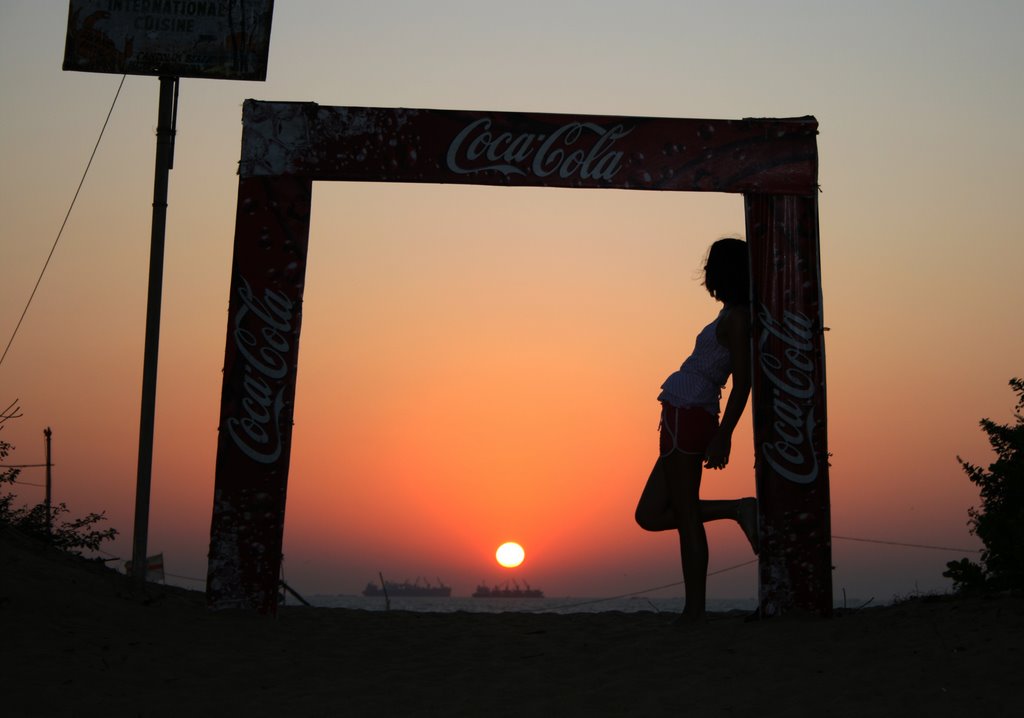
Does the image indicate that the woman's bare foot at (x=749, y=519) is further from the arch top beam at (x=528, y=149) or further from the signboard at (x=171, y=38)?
the signboard at (x=171, y=38)

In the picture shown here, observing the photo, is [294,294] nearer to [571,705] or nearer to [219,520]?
[219,520]

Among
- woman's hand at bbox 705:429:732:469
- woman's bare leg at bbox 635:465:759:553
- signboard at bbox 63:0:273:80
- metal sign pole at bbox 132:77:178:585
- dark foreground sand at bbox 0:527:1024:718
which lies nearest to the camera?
dark foreground sand at bbox 0:527:1024:718

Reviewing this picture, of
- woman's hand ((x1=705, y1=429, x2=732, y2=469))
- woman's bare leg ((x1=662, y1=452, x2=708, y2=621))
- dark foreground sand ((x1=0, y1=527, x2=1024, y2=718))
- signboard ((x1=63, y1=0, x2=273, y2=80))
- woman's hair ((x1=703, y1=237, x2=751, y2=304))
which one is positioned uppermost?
signboard ((x1=63, y1=0, x2=273, y2=80))

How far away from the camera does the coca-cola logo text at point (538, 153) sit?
26.1 ft

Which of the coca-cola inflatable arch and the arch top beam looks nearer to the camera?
the coca-cola inflatable arch

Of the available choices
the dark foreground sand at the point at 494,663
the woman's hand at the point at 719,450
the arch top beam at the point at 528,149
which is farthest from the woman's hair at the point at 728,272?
the dark foreground sand at the point at 494,663

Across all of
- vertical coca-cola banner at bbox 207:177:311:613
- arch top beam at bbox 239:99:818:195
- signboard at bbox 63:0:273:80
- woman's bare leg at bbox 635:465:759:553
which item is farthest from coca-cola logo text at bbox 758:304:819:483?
signboard at bbox 63:0:273:80

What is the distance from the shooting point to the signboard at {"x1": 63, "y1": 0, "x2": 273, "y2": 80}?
8797 mm

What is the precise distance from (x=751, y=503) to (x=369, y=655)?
2.84 m

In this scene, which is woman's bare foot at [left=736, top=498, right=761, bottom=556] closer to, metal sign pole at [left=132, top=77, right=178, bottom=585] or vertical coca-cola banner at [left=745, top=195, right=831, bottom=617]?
vertical coca-cola banner at [left=745, top=195, right=831, bottom=617]

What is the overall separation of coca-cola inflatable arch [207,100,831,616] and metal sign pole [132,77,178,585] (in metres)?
0.83

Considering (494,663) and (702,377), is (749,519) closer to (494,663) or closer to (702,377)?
(702,377)

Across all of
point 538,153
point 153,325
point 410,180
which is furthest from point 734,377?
point 153,325

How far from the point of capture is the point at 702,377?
23.9 ft
